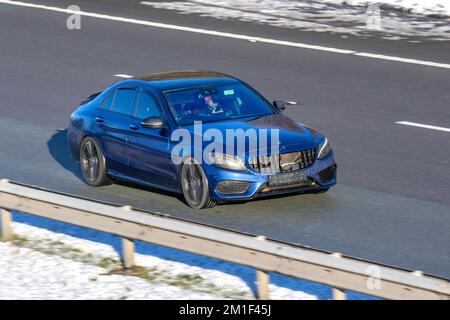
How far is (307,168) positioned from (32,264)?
3317 mm

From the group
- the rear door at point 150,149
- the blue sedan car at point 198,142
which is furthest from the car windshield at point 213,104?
the rear door at point 150,149

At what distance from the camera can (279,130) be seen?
1363 cm

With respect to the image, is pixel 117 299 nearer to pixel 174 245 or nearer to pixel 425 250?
pixel 174 245

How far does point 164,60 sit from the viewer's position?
2205 cm

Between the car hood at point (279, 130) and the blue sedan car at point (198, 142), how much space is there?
1cm

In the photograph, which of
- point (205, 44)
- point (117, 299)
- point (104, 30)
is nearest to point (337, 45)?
point (205, 44)

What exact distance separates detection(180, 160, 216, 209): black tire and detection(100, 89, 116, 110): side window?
6.55ft

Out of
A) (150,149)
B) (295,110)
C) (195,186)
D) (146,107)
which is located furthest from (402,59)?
(195,186)

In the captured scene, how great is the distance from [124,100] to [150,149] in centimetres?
104

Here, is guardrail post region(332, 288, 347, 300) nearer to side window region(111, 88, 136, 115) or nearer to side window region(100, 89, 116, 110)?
side window region(111, 88, 136, 115)

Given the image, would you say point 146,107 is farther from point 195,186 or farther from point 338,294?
point 338,294

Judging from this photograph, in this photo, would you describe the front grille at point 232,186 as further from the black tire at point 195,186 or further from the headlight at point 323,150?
the headlight at point 323,150
